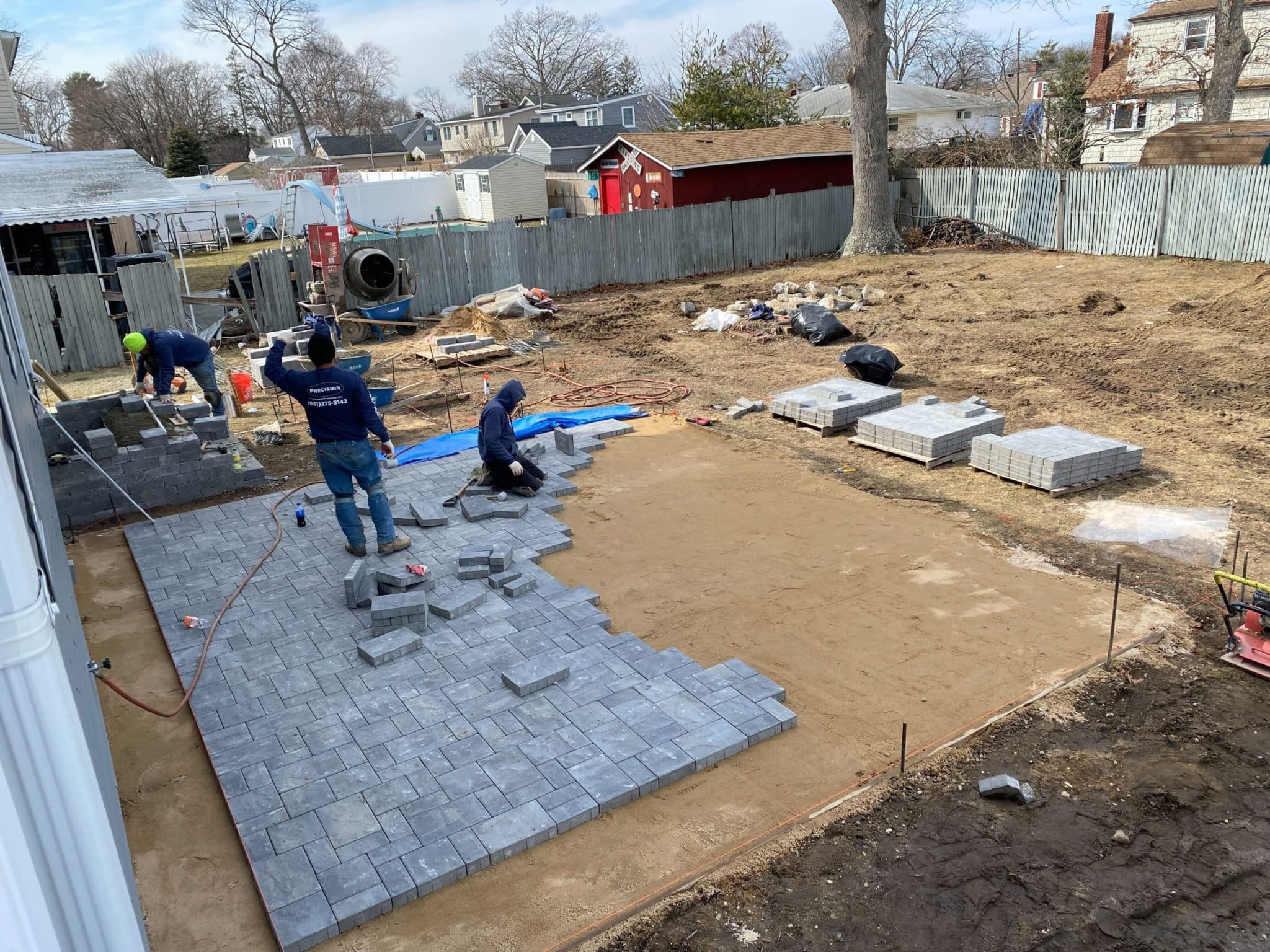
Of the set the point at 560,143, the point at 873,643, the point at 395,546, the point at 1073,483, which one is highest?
the point at 560,143

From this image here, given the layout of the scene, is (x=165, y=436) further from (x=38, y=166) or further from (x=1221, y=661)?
(x=38, y=166)

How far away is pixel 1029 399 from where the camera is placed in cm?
1221

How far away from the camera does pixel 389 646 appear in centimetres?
649

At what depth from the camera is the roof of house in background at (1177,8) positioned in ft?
109

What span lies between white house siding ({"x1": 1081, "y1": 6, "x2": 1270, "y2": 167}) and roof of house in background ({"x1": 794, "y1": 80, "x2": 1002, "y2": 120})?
750 cm

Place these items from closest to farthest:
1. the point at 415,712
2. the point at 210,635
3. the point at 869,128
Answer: the point at 415,712
the point at 210,635
the point at 869,128

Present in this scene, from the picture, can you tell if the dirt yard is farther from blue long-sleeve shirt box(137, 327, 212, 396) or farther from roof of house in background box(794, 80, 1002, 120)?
roof of house in background box(794, 80, 1002, 120)

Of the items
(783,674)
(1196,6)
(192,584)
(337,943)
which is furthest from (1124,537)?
(1196,6)

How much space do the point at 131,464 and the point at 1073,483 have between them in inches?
384

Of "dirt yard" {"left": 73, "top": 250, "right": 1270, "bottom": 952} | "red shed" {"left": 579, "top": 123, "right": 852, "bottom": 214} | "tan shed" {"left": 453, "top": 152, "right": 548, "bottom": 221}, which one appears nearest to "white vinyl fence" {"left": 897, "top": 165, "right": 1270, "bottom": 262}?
"red shed" {"left": 579, "top": 123, "right": 852, "bottom": 214}

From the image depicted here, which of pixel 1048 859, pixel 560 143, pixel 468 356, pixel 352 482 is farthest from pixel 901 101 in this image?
pixel 1048 859

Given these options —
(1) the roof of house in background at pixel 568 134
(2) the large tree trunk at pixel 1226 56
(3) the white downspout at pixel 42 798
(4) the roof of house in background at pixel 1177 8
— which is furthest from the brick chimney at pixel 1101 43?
(3) the white downspout at pixel 42 798

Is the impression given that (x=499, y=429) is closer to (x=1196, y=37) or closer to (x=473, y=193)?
(x=473, y=193)

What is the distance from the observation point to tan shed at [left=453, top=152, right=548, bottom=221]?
40.2 m
